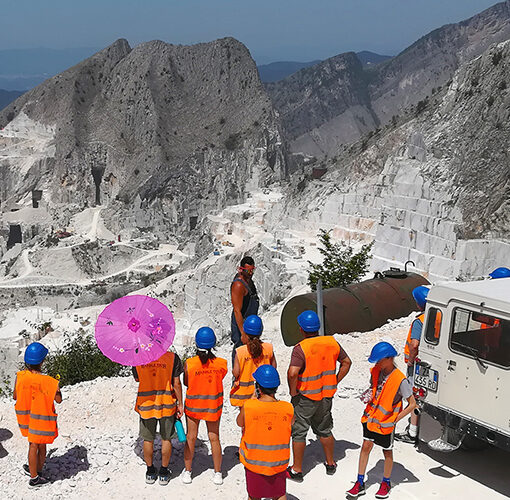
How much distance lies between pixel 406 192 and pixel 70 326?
19.9 meters

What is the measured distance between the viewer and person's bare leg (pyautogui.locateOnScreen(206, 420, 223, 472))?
7.32 metres

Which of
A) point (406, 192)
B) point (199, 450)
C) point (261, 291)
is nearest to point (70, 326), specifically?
point (261, 291)

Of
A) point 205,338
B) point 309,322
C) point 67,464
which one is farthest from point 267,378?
point 67,464

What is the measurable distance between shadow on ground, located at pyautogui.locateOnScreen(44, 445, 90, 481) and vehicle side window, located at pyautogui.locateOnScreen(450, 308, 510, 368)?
4.69 m

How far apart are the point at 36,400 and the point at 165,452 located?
1.55 meters

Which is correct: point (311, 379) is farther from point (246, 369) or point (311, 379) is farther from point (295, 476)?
point (295, 476)

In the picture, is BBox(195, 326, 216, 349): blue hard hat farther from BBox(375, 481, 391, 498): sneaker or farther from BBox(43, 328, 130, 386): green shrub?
BBox(43, 328, 130, 386): green shrub

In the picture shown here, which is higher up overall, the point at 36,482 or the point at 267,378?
the point at 267,378

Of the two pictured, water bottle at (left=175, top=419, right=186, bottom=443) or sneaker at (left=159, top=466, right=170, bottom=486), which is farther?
sneaker at (left=159, top=466, right=170, bottom=486)

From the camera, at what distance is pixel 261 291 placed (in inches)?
1286

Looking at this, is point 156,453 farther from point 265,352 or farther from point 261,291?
point 261,291

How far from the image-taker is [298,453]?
284 inches

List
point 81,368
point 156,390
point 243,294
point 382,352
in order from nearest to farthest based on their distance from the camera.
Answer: point 382,352 < point 156,390 < point 243,294 < point 81,368

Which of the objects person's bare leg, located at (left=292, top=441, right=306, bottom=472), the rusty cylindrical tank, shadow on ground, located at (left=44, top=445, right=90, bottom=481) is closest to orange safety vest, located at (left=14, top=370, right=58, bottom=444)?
shadow on ground, located at (left=44, top=445, right=90, bottom=481)
